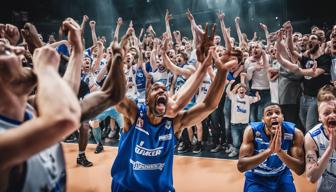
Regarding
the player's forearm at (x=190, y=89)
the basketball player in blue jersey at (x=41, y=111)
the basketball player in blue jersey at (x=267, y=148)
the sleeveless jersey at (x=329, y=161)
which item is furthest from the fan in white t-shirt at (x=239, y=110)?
the basketball player in blue jersey at (x=41, y=111)

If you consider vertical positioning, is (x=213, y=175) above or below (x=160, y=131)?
below

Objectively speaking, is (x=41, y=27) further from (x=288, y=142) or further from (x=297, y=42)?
(x=288, y=142)

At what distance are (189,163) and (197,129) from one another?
3.36 ft

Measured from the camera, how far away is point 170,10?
1842cm

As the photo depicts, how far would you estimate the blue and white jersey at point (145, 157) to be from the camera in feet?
10.0

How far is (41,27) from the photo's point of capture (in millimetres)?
17688

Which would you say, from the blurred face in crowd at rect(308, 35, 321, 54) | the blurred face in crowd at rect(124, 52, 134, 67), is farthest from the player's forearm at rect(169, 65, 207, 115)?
the blurred face in crowd at rect(124, 52, 134, 67)

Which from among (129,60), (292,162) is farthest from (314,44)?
(129,60)

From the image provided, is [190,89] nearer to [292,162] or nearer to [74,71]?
[292,162]

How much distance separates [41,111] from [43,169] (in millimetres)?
372

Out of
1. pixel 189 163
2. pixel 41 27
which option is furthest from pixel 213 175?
pixel 41 27

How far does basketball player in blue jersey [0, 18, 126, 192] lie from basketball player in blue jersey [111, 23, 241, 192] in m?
1.39

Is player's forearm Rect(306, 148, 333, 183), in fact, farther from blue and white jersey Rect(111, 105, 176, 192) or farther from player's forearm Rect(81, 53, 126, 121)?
player's forearm Rect(81, 53, 126, 121)

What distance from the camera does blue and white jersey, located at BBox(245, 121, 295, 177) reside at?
3.60 meters
